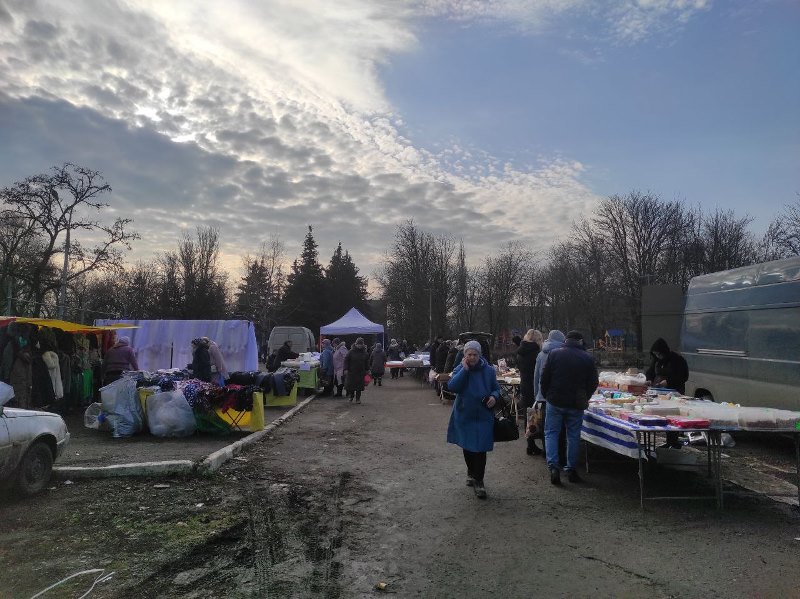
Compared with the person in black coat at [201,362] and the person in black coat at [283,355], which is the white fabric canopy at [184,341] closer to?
the person in black coat at [283,355]

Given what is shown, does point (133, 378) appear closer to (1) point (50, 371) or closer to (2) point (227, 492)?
(1) point (50, 371)

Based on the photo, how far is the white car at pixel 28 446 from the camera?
596 cm

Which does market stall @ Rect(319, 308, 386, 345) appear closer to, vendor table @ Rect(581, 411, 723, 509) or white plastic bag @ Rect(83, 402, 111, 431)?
white plastic bag @ Rect(83, 402, 111, 431)

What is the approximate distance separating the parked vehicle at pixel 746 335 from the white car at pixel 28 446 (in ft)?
31.7

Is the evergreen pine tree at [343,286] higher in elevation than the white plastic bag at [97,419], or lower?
higher

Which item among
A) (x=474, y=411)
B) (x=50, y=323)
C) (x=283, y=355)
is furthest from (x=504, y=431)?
(x=283, y=355)

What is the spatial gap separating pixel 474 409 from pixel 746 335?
5.54 meters

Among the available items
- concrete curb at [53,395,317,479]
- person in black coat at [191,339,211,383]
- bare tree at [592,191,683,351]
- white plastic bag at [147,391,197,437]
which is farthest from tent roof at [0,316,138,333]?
bare tree at [592,191,683,351]

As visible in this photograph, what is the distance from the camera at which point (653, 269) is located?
43.4m

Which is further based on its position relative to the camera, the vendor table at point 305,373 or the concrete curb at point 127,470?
the vendor table at point 305,373

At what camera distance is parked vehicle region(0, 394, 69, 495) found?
5.96 meters

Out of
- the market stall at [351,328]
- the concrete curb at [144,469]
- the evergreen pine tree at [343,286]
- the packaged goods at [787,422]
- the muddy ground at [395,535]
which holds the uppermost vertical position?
the evergreen pine tree at [343,286]

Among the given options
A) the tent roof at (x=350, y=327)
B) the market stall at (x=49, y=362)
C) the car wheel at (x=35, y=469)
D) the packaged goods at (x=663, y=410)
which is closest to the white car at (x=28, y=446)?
the car wheel at (x=35, y=469)

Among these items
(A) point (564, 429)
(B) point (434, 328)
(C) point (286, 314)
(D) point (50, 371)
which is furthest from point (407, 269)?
(A) point (564, 429)
